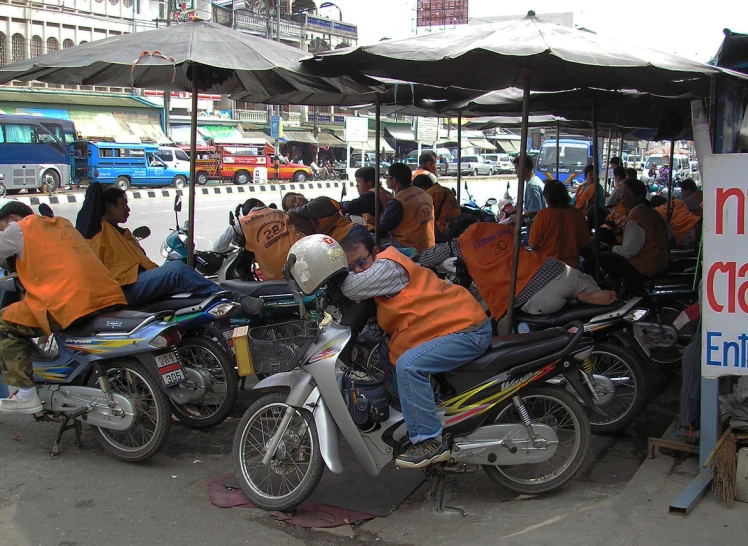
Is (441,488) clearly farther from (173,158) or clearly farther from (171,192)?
(173,158)

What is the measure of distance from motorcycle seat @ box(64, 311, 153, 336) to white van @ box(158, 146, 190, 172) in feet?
98.2

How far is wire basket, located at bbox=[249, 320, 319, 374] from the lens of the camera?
12.3 feet

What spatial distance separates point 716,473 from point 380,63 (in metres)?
3.34

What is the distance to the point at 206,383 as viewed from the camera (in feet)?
15.9

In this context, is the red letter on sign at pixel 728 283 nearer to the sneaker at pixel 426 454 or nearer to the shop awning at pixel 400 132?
the sneaker at pixel 426 454

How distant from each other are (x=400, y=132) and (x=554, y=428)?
60.5 meters

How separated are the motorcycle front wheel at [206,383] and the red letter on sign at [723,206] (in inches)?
119

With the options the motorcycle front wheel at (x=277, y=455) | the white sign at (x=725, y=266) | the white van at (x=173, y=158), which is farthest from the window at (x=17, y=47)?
the white sign at (x=725, y=266)

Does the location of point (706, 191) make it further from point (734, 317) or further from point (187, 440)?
point (187, 440)

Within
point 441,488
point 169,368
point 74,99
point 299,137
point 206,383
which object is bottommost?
point 441,488

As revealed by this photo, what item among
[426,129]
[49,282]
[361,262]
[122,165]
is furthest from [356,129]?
[361,262]

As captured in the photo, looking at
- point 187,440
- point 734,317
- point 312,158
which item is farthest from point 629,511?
point 312,158

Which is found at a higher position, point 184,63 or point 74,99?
point 74,99

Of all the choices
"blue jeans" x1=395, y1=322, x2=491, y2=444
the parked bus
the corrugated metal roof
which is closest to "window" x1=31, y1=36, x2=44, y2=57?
the corrugated metal roof
